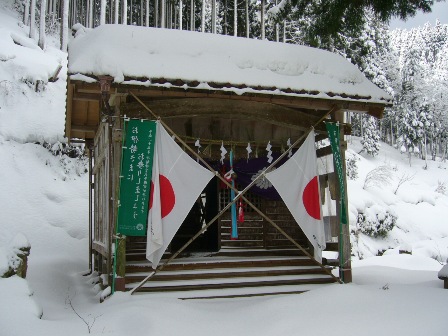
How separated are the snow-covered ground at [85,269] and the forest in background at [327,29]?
519cm

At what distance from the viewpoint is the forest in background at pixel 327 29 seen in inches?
376

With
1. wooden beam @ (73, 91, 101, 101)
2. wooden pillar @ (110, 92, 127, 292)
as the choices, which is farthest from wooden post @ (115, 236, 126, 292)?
wooden beam @ (73, 91, 101, 101)

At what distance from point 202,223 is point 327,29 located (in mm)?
5974

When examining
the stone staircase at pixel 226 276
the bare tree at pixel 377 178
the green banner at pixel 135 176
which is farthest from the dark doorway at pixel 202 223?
the bare tree at pixel 377 178

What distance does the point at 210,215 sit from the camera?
1162cm

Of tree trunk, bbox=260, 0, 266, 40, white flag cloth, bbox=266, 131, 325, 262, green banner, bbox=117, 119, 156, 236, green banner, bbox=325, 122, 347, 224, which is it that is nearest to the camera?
green banner, bbox=117, 119, 156, 236

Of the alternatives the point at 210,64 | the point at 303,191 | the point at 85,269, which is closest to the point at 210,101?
the point at 210,64

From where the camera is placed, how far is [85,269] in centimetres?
1190

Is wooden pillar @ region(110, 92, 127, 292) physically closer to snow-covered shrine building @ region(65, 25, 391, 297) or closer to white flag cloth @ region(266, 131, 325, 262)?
snow-covered shrine building @ region(65, 25, 391, 297)

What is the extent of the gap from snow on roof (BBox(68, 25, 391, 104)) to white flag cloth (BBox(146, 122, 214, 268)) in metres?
1.04

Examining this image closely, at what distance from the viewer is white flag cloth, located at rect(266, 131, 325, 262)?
8.16 metres

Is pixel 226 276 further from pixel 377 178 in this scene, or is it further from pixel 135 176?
pixel 377 178

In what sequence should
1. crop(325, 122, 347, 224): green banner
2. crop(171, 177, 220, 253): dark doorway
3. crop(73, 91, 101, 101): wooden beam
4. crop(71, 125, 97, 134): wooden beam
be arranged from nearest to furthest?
1. crop(73, 91, 101, 101): wooden beam
2. crop(325, 122, 347, 224): green banner
3. crop(71, 125, 97, 134): wooden beam
4. crop(171, 177, 220, 253): dark doorway

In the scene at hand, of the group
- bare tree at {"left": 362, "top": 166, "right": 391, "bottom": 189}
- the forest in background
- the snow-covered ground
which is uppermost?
the forest in background
